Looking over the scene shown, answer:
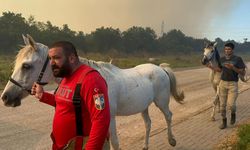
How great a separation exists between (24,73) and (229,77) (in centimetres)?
690

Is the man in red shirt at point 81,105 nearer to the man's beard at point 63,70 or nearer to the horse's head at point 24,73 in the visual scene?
the man's beard at point 63,70

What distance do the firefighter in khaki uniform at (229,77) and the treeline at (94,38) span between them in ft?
137

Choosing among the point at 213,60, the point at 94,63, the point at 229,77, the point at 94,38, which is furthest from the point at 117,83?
the point at 94,38

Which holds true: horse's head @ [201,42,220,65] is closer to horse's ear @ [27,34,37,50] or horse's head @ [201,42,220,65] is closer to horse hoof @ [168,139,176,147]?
horse hoof @ [168,139,176,147]

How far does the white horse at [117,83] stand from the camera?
4609mm

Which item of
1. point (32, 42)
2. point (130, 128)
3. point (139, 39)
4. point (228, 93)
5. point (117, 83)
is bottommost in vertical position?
point (139, 39)

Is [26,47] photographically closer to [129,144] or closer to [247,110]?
[129,144]

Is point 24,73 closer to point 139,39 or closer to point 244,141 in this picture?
point 244,141

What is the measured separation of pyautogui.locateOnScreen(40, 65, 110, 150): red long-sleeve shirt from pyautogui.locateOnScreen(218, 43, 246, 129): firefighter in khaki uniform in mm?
7358

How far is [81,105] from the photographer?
322cm

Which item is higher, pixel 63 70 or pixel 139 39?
pixel 63 70

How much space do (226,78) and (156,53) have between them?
70.9 m

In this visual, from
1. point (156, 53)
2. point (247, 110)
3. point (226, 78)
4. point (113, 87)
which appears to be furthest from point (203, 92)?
point (156, 53)

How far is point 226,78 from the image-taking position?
1036 cm
